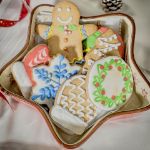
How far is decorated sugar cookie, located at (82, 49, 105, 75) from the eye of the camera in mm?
586

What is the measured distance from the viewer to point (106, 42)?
0.61 meters

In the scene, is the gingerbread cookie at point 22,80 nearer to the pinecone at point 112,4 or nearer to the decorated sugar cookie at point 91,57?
the decorated sugar cookie at point 91,57

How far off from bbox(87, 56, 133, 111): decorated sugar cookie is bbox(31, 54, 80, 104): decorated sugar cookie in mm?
47

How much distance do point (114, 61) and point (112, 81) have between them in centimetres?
3

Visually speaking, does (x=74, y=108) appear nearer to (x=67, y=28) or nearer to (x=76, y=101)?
(x=76, y=101)

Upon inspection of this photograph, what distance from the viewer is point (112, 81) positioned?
1.82 ft

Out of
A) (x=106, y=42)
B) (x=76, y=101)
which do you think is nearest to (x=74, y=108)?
(x=76, y=101)

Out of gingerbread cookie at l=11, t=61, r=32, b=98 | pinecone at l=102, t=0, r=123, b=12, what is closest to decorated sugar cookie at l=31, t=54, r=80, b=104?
gingerbread cookie at l=11, t=61, r=32, b=98

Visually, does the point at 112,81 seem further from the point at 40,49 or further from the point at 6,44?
the point at 6,44

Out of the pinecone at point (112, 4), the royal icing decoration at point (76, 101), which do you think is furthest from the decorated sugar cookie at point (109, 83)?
the pinecone at point (112, 4)

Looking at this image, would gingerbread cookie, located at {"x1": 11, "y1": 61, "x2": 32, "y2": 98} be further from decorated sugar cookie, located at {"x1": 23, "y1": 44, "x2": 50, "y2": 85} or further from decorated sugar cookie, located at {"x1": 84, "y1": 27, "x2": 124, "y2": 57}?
decorated sugar cookie, located at {"x1": 84, "y1": 27, "x2": 124, "y2": 57}

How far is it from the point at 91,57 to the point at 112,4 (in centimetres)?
18

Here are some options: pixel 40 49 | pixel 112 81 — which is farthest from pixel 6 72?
A: pixel 112 81

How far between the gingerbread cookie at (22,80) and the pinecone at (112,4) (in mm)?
256
